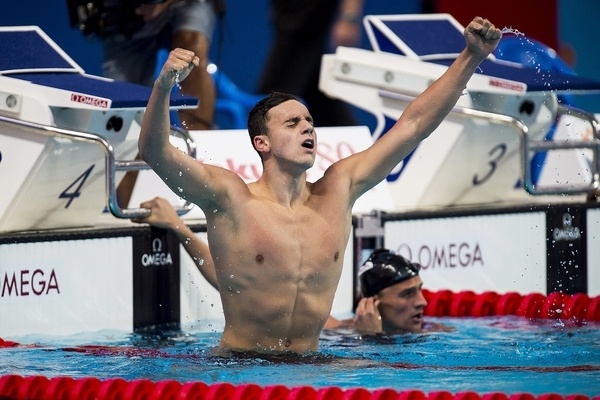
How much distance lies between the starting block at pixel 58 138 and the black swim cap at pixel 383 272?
3.31ft

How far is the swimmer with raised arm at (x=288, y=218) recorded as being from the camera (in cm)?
479

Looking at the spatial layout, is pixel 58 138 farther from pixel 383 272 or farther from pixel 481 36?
pixel 481 36

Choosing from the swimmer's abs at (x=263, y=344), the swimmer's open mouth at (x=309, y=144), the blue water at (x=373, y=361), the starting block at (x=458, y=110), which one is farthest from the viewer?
the starting block at (x=458, y=110)

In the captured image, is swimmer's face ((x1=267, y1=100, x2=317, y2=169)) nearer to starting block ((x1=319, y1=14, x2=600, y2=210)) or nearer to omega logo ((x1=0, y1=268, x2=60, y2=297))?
omega logo ((x1=0, y1=268, x2=60, y2=297))

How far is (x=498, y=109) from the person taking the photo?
7195mm

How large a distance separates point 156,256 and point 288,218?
1.23m

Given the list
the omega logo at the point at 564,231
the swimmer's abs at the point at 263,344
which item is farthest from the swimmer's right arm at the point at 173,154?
the omega logo at the point at 564,231

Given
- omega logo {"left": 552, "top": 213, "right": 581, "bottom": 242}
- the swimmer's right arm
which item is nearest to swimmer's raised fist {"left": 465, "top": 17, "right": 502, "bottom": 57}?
the swimmer's right arm

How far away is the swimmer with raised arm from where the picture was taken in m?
4.79

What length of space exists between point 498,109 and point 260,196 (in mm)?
2583

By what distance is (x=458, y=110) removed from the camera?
691 centimetres

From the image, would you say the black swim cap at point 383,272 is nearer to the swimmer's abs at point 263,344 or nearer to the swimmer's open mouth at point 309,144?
the swimmer's abs at point 263,344

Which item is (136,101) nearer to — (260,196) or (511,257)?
(260,196)

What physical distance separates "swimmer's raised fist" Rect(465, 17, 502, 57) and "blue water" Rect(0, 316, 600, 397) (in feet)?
3.50
